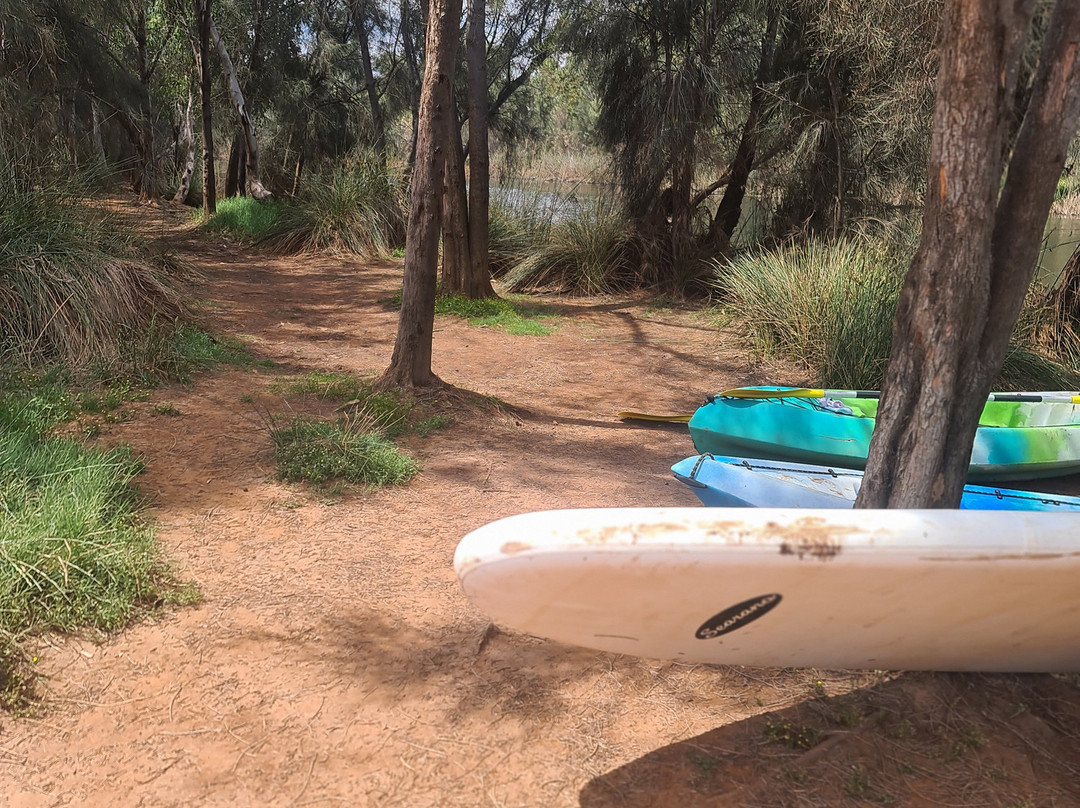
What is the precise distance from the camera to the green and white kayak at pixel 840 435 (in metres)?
4.92

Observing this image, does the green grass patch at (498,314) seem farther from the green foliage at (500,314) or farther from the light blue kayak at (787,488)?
the light blue kayak at (787,488)

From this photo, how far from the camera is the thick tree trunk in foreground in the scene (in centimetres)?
245

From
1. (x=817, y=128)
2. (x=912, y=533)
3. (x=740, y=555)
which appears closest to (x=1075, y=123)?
(x=912, y=533)

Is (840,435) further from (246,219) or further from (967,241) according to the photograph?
(246,219)

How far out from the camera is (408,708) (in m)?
2.61

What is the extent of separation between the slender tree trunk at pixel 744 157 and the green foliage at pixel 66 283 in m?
7.81

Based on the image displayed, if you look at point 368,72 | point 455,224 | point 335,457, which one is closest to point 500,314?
point 455,224

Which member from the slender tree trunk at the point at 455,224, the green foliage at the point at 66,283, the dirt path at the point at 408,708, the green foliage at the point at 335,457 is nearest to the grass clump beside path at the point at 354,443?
the green foliage at the point at 335,457

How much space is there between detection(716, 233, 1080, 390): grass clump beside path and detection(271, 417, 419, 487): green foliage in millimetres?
3668

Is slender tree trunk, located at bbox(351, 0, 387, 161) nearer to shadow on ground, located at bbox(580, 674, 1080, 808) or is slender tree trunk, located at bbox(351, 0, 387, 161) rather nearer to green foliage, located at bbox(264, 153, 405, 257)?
green foliage, located at bbox(264, 153, 405, 257)

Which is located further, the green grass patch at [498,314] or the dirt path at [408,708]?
the green grass patch at [498,314]

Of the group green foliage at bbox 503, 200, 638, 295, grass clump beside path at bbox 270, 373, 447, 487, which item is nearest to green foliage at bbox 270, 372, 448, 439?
grass clump beside path at bbox 270, 373, 447, 487

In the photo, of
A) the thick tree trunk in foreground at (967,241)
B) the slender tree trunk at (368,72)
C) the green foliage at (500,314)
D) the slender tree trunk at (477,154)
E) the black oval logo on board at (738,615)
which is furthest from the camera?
the slender tree trunk at (368,72)

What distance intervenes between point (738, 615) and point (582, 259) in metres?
9.86
